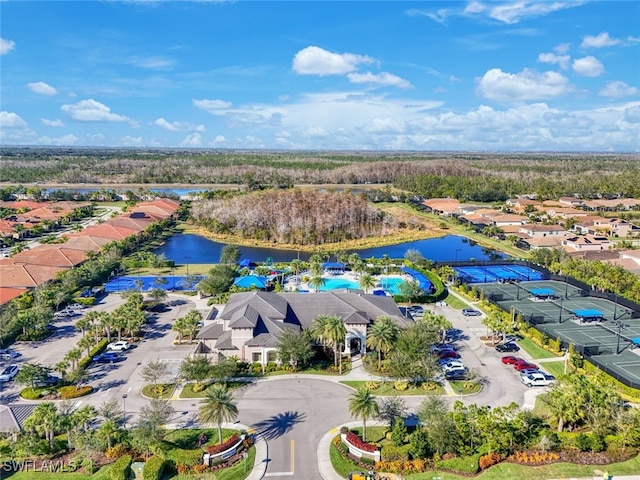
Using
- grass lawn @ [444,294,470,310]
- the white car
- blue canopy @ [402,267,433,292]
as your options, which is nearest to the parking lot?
the white car

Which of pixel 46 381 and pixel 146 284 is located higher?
pixel 146 284

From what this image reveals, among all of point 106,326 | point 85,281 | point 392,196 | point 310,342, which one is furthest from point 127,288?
point 392,196

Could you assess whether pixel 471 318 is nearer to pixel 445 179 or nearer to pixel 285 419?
pixel 285 419

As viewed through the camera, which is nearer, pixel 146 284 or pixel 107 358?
pixel 107 358


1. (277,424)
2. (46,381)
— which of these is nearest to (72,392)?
(46,381)

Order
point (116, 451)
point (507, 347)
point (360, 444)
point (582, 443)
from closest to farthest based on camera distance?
point (116, 451)
point (360, 444)
point (582, 443)
point (507, 347)

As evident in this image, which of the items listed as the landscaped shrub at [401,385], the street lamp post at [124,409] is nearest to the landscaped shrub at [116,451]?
the street lamp post at [124,409]

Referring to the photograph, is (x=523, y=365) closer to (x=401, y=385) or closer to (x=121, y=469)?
(x=401, y=385)
